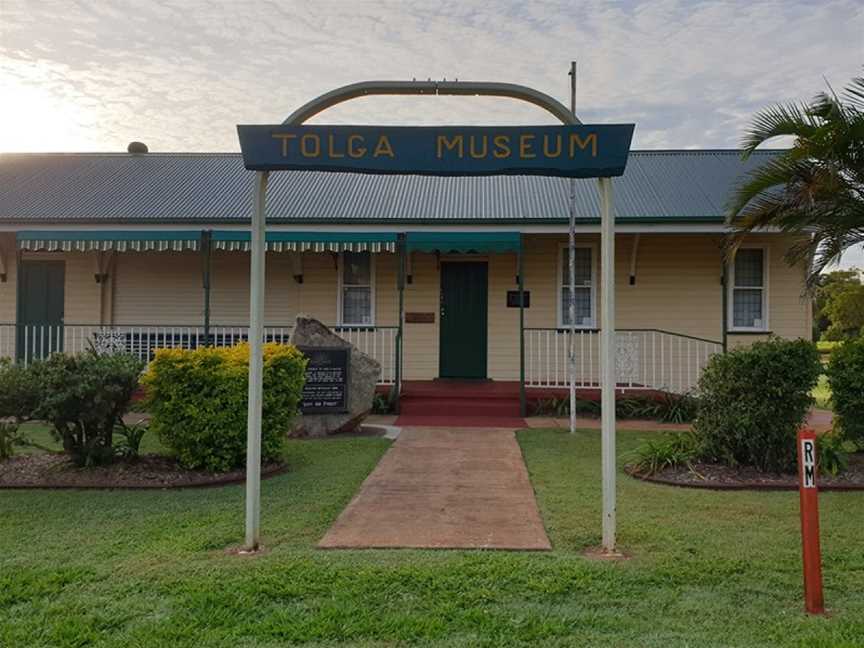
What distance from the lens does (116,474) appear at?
6.43 metres

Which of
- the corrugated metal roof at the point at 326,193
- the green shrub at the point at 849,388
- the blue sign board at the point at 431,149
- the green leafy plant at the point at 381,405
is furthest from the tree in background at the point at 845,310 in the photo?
the blue sign board at the point at 431,149

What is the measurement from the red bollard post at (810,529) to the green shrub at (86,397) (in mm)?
5833

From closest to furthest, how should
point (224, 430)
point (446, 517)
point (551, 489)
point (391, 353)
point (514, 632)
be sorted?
point (514, 632) < point (446, 517) < point (551, 489) < point (224, 430) < point (391, 353)

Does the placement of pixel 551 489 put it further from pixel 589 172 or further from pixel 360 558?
pixel 589 172

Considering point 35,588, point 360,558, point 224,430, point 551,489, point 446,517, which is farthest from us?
point 224,430

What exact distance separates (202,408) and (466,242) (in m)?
5.76

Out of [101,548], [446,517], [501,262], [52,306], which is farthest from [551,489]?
[52,306]

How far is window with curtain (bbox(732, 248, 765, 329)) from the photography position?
482 inches

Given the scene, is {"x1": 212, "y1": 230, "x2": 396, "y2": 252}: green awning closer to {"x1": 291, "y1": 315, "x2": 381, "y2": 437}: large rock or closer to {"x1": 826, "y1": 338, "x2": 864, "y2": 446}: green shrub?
{"x1": 291, "y1": 315, "x2": 381, "y2": 437}: large rock

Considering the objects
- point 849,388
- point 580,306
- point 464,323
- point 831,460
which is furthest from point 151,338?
point 849,388

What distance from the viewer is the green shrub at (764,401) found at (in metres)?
6.39

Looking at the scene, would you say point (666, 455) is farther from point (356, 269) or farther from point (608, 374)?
point (356, 269)

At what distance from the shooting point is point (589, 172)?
436cm

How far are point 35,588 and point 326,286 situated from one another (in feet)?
30.8
